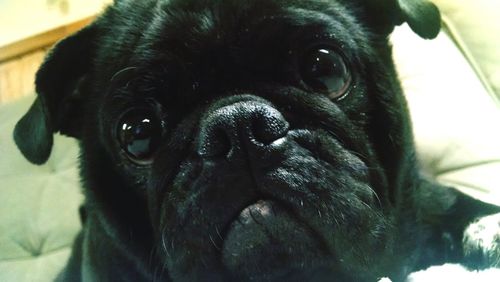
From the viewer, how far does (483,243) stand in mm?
1117

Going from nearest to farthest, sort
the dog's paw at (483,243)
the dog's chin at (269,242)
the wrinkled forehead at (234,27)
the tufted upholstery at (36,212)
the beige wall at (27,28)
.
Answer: the dog's chin at (269,242)
the wrinkled forehead at (234,27)
the dog's paw at (483,243)
the tufted upholstery at (36,212)
the beige wall at (27,28)

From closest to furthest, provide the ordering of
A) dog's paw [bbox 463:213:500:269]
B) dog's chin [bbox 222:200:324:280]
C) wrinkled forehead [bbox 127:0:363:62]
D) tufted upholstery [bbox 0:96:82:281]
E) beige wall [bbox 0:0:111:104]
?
dog's chin [bbox 222:200:324:280] < wrinkled forehead [bbox 127:0:363:62] < dog's paw [bbox 463:213:500:269] < tufted upholstery [bbox 0:96:82:281] < beige wall [bbox 0:0:111:104]

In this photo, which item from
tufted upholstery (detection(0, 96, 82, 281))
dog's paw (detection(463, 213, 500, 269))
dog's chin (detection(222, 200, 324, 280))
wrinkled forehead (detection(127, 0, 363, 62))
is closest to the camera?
dog's chin (detection(222, 200, 324, 280))

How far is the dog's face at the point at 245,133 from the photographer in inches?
31.0

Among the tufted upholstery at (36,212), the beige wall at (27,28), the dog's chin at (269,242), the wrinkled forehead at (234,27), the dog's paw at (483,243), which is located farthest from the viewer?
the beige wall at (27,28)

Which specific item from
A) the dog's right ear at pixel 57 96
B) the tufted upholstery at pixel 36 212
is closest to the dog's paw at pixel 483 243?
the dog's right ear at pixel 57 96

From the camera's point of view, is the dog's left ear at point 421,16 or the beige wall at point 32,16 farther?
the beige wall at point 32,16

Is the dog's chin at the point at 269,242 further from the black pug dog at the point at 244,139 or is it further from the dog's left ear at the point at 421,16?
the dog's left ear at the point at 421,16

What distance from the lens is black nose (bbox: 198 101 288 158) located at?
0.79 metres

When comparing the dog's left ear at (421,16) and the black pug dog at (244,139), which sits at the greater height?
the dog's left ear at (421,16)

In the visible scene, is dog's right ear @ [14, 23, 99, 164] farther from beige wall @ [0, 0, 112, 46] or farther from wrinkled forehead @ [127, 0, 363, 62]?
beige wall @ [0, 0, 112, 46]

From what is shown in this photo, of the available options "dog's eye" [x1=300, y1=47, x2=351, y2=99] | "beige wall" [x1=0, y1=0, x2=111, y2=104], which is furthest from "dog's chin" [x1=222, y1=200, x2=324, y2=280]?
"beige wall" [x1=0, y1=0, x2=111, y2=104]

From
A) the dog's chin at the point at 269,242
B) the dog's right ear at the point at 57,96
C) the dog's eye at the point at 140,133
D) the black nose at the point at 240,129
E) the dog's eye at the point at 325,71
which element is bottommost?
the dog's right ear at the point at 57,96

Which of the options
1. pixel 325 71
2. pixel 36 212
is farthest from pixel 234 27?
pixel 36 212
